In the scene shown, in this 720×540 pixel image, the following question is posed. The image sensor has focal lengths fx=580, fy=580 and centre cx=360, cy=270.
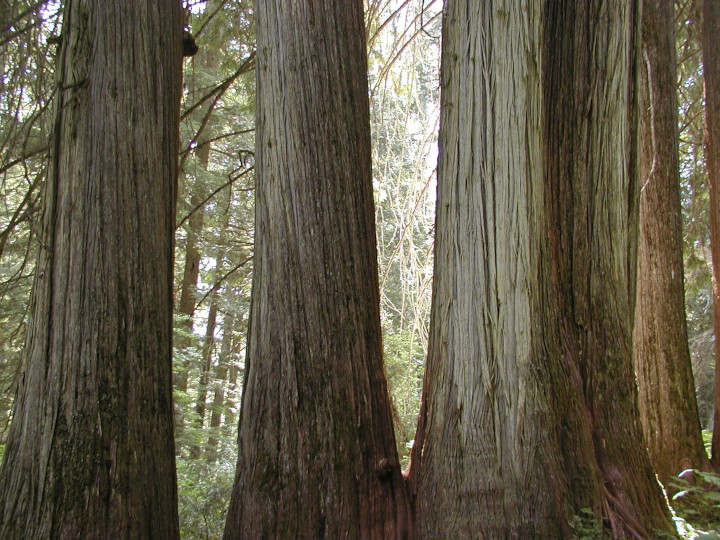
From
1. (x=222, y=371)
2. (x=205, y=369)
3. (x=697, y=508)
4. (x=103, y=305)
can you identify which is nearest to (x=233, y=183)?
(x=205, y=369)

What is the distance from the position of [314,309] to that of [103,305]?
3.58 ft

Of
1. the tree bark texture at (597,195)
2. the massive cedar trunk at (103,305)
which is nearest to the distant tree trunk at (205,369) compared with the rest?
the massive cedar trunk at (103,305)

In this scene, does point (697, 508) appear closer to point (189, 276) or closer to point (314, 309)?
point (314, 309)

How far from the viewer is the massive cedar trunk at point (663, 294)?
499 cm

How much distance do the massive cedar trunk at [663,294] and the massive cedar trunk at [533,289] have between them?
1.99 m

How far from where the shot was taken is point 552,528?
8.68ft

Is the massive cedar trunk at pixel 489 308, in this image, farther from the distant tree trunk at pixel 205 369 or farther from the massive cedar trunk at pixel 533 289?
the distant tree trunk at pixel 205 369

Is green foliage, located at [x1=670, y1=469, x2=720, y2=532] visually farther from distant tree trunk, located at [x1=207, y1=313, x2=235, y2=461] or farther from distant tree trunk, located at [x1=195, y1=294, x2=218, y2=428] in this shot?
distant tree trunk, located at [x1=207, y1=313, x2=235, y2=461]

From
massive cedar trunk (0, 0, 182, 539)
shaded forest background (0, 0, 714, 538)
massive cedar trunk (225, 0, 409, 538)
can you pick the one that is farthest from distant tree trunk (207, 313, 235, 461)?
massive cedar trunk (225, 0, 409, 538)

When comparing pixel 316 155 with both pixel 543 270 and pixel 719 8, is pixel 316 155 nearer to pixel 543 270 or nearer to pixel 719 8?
pixel 543 270

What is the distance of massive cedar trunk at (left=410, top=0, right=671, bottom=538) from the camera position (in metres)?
2.77

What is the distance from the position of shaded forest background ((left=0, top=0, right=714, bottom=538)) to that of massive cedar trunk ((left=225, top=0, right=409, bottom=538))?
102 centimetres

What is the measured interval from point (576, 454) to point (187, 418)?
28.1ft

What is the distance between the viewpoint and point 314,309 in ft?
9.98
